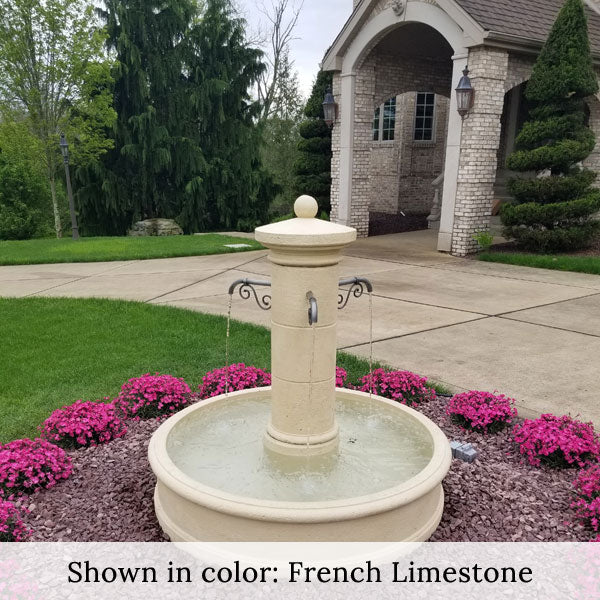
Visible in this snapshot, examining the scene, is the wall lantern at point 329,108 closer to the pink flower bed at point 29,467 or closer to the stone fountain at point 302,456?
the stone fountain at point 302,456

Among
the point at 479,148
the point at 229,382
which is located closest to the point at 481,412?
the point at 229,382

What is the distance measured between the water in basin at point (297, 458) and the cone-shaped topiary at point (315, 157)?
43.4 feet

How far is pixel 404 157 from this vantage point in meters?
21.0

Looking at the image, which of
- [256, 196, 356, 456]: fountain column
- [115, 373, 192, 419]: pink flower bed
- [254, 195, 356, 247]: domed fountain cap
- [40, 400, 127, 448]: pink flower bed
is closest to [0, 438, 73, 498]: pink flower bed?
[40, 400, 127, 448]: pink flower bed

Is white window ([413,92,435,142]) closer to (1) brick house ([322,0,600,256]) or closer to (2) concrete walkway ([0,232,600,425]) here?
(1) brick house ([322,0,600,256])

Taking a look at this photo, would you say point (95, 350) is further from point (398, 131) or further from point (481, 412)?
point (398, 131)

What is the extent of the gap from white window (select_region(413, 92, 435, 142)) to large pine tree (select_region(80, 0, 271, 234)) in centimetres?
676

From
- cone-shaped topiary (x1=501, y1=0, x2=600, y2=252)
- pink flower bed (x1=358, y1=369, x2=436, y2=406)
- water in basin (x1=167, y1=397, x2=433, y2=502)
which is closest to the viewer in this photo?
water in basin (x1=167, y1=397, x2=433, y2=502)

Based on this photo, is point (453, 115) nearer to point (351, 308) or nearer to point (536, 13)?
point (536, 13)

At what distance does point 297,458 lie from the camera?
350 cm

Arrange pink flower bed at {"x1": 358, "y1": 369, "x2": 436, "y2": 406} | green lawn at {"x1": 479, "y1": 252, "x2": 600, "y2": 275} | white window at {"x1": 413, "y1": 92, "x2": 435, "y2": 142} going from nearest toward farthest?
1. pink flower bed at {"x1": 358, "y1": 369, "x2": 436, "y2": 406}
2. green lawn at {"x1": 479, "y1": 252, "x2": 600, "y2": 275}
3. white window at {"x1": 413, "y1": 92, "x2": 435, "y2": 142}

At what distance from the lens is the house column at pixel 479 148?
11922mm

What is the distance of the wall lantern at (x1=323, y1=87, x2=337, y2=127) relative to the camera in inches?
596

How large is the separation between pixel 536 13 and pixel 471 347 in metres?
10.5
